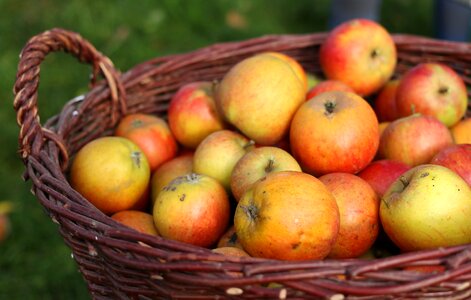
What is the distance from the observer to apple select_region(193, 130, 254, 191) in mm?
1568

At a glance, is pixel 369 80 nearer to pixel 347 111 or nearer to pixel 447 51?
pixel 447 51

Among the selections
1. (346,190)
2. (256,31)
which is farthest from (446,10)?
(346,190)

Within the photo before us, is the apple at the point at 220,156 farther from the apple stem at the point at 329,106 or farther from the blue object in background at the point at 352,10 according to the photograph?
the blue object in background at the point at 352,10

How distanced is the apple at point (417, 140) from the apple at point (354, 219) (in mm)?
270

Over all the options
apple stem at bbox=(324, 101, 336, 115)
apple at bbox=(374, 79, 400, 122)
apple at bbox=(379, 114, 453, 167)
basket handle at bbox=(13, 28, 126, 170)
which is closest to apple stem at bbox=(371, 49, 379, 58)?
apple at bbox=(374, 79, 400, 122)

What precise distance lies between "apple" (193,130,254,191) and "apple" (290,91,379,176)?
15 cm

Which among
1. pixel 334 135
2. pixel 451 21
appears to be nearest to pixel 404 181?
pixel 334 135

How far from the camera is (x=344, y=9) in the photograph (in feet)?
9.93

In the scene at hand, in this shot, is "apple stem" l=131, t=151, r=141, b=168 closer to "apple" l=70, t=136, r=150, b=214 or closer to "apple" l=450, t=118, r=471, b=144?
"apple" l=70, t=136, r=150, b=214

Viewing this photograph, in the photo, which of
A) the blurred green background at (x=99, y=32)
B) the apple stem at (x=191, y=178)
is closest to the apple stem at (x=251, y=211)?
the apple stem at (x=191, y=178)

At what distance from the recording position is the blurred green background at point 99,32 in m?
2.44

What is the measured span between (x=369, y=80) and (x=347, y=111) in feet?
1.55

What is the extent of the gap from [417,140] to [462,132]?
0.74 feet

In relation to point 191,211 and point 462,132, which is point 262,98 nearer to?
point 191,211
